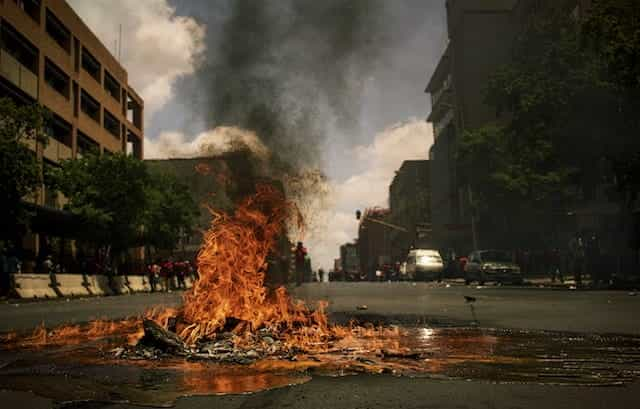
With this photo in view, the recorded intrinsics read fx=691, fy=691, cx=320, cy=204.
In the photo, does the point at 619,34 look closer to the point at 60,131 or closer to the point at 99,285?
the point at 99,285

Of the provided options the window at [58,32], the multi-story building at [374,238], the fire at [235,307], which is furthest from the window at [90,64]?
the multi-story building at [374,238]

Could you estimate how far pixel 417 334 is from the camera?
962 cm

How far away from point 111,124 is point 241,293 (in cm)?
5430

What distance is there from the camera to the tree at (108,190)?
38625mm

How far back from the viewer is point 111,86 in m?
60.4

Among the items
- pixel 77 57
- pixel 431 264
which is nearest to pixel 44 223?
pixel 77 57

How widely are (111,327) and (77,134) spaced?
41.5m

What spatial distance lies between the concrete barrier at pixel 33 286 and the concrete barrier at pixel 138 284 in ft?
32.9

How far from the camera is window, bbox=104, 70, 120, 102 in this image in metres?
58.4

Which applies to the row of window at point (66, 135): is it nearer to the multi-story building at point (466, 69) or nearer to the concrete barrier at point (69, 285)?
the concrete barrier at point (69, 285)

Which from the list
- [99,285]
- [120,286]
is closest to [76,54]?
[120,286]

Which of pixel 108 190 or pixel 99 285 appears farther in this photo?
pixel 108 190

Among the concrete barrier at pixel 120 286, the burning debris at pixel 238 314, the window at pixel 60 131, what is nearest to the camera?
the burning debris at pixel 238 314

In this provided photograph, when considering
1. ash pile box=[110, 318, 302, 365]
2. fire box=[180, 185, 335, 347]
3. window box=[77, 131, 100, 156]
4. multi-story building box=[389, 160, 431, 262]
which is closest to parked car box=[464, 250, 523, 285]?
fire box=[180, 185, 335, 347]
